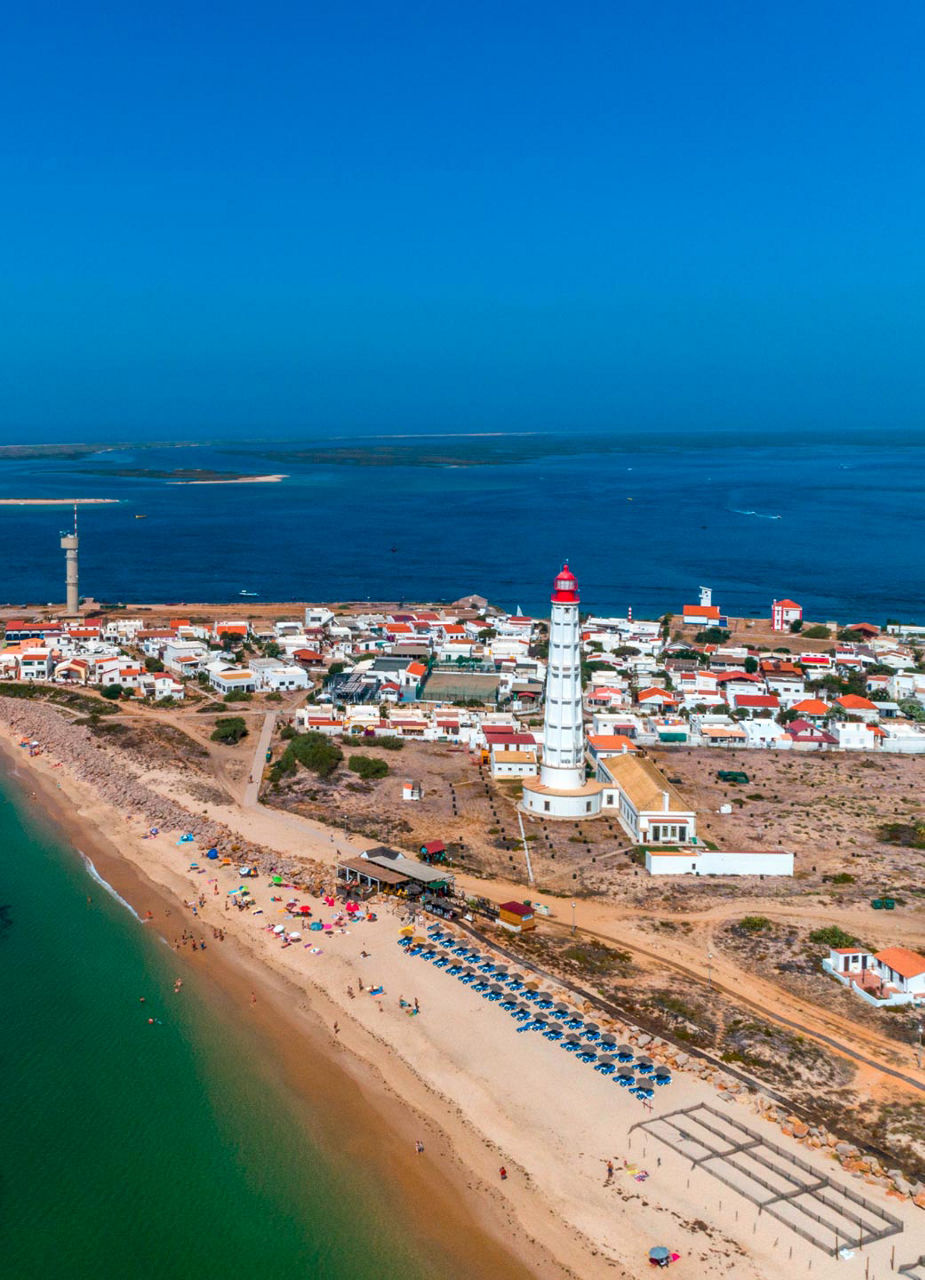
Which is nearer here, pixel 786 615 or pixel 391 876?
pixel 391 876

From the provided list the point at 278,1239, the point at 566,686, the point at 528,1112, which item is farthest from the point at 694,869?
the point at 278,1239

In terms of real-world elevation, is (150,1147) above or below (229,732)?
below

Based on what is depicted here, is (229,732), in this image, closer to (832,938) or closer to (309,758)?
(309,758)

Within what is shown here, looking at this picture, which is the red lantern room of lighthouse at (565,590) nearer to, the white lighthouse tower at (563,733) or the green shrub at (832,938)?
the white lighthouse tower at (563,733)

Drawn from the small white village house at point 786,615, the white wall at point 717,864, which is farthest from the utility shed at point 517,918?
the small white village house at point 786,615

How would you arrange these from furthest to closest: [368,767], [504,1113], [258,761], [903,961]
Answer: [258,761]
[368,767]
[903,961]
[504,1113]

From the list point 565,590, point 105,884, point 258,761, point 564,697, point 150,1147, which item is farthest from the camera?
point 258,761

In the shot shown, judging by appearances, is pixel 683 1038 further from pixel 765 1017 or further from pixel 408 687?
pixel 408 687

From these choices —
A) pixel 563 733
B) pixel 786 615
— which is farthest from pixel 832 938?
pixel 786 615
